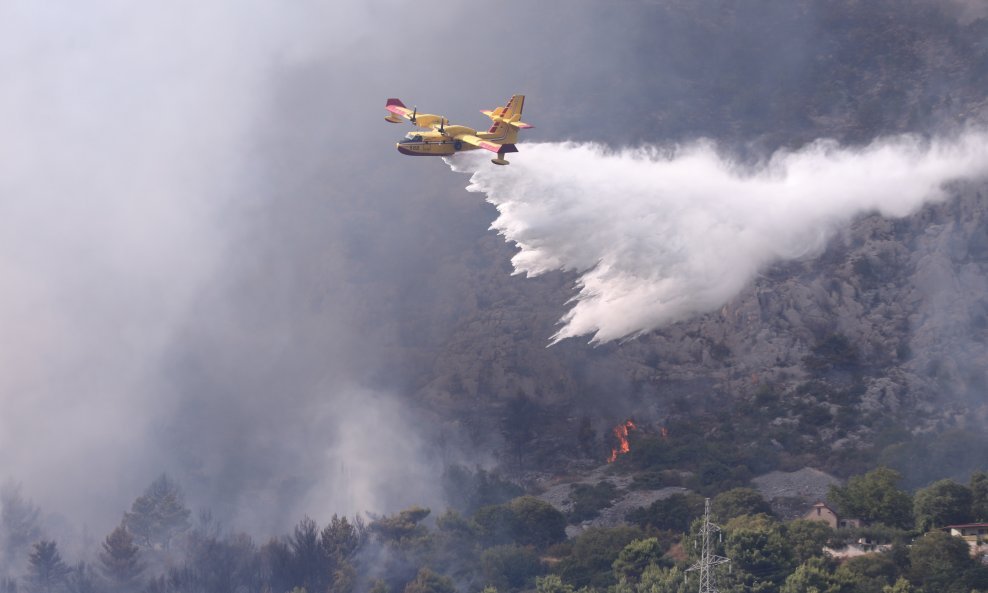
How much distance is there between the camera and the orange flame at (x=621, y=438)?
112125 millimetres

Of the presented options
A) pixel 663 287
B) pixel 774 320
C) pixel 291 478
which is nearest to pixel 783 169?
pixel 774 320

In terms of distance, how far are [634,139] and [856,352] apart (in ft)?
110

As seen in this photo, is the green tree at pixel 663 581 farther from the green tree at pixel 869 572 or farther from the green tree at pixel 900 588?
the green tree at pixel 900 588

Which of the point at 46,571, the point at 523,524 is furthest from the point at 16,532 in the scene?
the point at 523,524

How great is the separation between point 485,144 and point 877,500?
31990mm

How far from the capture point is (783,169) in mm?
122875

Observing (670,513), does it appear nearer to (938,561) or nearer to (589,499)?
(589,499)

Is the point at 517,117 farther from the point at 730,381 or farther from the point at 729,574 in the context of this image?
the point at 730,381

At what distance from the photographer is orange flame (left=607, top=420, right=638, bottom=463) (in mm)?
112125

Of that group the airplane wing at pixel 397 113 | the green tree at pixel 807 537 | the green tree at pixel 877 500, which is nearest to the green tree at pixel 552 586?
the green tree at pixel 807 537

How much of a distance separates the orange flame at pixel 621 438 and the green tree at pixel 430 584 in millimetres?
25260

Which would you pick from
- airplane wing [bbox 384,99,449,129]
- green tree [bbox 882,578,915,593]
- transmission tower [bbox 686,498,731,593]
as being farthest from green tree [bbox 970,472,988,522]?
airplane wing [bbox 384,99,449,129]

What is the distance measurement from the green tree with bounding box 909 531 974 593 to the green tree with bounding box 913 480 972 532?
5.94 meters

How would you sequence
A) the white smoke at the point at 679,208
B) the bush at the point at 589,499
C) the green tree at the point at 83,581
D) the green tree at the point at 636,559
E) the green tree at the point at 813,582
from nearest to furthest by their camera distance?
the green tree at the point at 813,582, the green tree at the point at 636,559, the white smoke at the point at 679,208, the green tree at the point at 83,581, the bush at the point at 589,499
